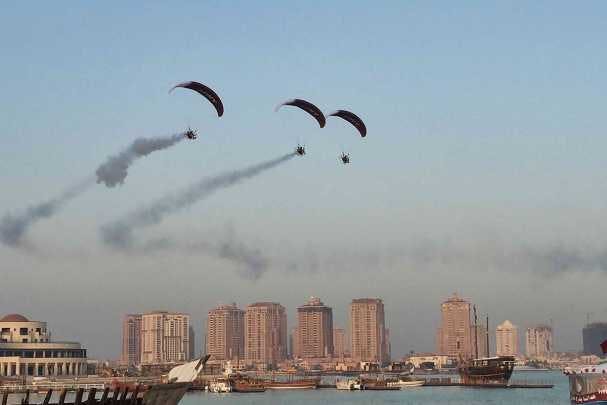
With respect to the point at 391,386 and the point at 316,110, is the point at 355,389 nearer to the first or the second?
the point at 391,386

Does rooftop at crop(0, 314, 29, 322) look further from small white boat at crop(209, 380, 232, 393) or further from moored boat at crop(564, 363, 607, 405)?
moored boat at crop(564, 363, 607, 405)

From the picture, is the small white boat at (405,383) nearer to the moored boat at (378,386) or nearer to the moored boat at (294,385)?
the moored boat at (378,386)

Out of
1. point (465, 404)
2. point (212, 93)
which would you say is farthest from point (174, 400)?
point (465, 404)

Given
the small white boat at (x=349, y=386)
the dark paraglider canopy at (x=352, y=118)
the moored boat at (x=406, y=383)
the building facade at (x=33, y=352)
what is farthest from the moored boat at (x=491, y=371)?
the dark paraglider canopy at (x=352, y=118)

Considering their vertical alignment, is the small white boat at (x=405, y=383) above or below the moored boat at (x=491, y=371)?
below

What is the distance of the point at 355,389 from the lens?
173 meters

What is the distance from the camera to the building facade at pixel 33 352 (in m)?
174

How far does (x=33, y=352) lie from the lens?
17650cm

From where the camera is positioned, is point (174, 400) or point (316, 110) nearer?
point (174, 400)

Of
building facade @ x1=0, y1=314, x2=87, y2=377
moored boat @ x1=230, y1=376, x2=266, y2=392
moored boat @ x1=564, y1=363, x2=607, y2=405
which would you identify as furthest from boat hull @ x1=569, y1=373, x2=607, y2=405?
building facade @ x1=0, y1=314, x2=87, y2=377

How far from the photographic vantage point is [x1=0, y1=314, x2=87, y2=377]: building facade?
572 feet

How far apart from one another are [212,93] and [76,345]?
12520cm

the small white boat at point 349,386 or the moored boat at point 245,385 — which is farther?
the small white boat at point 349,386

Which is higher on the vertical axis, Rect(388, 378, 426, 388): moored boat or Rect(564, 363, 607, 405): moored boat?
Rect(564, 363, 607, 405): moored boat
